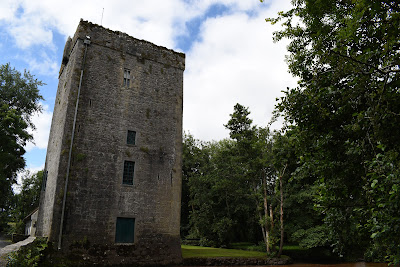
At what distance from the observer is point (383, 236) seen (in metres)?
5.90

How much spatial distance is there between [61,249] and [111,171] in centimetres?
472

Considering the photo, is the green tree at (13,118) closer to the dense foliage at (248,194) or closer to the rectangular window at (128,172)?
the rectangular window at (128,172)

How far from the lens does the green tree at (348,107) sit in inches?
232

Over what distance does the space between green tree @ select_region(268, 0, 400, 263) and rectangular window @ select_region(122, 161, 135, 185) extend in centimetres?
1219

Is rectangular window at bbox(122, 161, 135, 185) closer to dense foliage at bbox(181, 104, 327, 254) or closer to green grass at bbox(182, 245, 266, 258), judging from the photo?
green grass at bbox(182, 245, 266, 258)

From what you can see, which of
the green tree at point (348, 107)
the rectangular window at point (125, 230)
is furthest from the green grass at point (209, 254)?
the green tree at point (348, 107)

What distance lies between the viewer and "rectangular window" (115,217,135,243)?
16.6 metres

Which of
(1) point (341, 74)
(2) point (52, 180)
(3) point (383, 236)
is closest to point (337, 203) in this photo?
(3) point (383, 236)

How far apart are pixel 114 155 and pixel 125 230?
440 cm

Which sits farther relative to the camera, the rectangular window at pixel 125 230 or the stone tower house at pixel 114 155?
the rectangular window at pixel 125 230

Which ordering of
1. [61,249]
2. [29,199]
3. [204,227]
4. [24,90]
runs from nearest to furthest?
[61,249]
[24,90]
[204,227]
[29,199]

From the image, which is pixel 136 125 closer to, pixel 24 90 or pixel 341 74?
pixel 341 74

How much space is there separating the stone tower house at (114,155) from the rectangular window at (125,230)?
0.05 meters

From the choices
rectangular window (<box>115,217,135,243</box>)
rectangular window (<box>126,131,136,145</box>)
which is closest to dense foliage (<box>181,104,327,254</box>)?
rectangular window (<box>126,131,136,145</box>)
